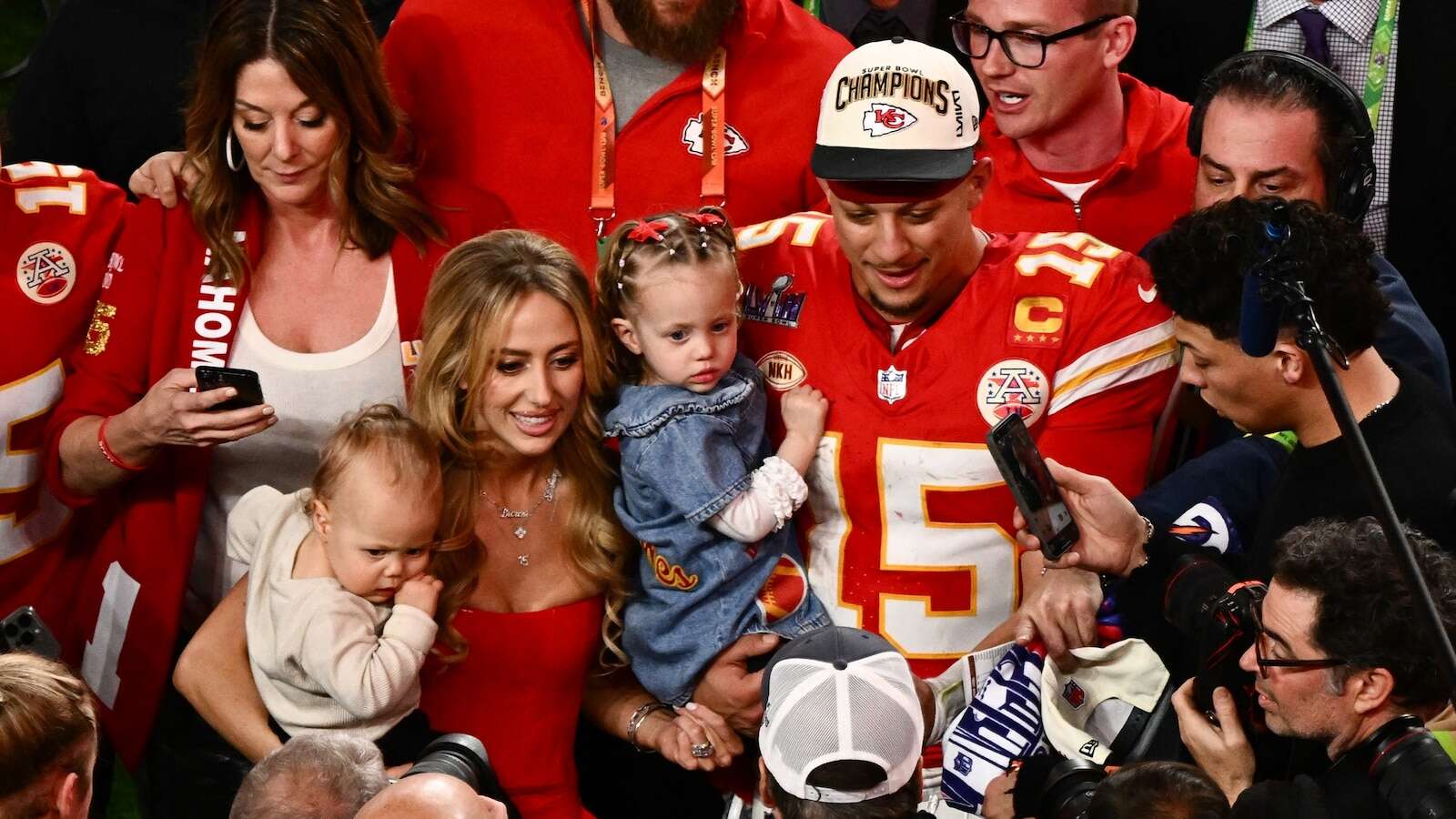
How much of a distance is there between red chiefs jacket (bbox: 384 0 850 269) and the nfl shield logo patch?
2.83 feet

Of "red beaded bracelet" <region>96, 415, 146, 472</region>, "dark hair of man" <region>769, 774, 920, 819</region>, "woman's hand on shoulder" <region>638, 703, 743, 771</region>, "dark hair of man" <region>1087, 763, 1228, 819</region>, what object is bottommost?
"woman's hand on shoulder" <region>638, 703, 743, 771</region>

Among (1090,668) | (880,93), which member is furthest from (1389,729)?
(880,93)

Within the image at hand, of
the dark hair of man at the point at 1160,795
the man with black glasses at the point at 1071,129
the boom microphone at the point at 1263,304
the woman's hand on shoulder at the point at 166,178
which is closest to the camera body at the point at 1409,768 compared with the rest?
the dark hair of man at the point at 1160,795

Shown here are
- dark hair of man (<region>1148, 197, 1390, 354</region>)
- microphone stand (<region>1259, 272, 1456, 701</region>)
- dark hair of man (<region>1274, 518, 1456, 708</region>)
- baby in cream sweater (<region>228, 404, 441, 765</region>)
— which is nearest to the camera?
microphone stand (<region>1259, 272, 1456, 701</region>)

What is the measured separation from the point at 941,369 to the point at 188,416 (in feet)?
5.00

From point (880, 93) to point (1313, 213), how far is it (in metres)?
0.87

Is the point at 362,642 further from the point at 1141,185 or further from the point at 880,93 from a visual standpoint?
the point at 1141,185

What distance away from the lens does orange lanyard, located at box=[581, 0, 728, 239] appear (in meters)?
4.32

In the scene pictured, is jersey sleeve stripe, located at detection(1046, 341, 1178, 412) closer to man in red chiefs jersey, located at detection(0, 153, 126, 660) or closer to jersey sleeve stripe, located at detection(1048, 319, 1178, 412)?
jersey sleeve stripe, located at detection(1048, 319, 1178, 412)

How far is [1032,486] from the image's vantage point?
130 inches

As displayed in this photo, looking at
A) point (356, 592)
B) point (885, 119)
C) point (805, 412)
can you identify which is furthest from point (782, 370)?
point (356, 592)

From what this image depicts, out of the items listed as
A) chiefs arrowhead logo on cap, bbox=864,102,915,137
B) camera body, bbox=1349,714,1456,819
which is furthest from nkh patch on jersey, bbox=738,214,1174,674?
camera body, bbox=1349,714,1456,819

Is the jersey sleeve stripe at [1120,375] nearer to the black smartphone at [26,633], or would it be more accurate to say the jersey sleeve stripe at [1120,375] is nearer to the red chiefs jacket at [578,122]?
the red chiefs jacket at [578,122]

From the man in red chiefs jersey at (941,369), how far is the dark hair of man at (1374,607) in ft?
2.22
